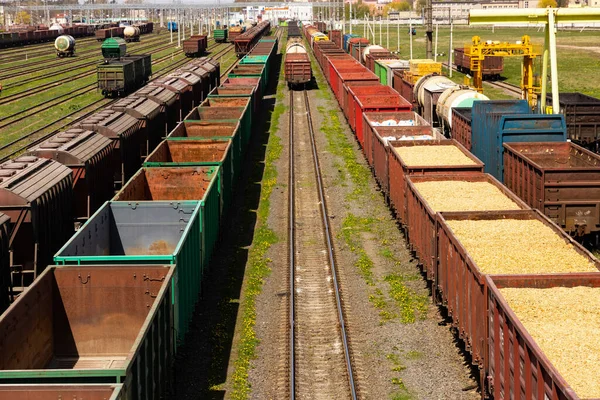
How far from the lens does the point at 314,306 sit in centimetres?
1853

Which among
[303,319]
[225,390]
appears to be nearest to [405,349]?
[303,319]

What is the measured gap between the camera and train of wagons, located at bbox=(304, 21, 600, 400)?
10.6 m

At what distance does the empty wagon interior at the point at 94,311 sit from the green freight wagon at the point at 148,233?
1.62m

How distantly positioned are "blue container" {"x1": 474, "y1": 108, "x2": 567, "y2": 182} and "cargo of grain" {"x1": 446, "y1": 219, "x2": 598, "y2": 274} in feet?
26.9

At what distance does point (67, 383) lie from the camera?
31.9 feet

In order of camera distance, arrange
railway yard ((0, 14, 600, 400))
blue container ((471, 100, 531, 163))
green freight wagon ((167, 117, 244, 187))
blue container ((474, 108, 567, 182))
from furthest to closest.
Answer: green freight wagon ((167, 117, 244, 187)) < blue container ((471, 100, 531, 163)) < blue container ((474, 108, 567, 182)) < railway yard ((0, 14, 600, 400))

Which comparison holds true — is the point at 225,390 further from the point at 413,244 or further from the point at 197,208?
the point at 413,244

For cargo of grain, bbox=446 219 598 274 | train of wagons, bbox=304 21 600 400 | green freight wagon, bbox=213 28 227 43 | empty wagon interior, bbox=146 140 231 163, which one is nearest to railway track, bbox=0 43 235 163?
empty wagon interior, bbox=146 140 231 163

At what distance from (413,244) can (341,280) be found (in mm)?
2197

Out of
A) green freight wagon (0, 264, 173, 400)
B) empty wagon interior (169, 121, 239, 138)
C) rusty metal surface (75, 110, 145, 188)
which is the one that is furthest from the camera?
empty wagon interior (169, 121, 239, 138)

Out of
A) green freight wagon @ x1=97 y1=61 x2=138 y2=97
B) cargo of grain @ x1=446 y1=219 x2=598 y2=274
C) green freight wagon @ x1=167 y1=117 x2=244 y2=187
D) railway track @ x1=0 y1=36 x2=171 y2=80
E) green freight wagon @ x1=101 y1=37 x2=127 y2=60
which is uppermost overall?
green freight wagon @ x1=101 y1=37 x2=127 y2=60

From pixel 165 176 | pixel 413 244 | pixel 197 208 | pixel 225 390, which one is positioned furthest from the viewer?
pixel 165 176

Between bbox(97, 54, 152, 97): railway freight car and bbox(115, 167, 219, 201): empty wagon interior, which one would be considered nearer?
Result: bbox(115, 167, 219, 201): empty wagon interior

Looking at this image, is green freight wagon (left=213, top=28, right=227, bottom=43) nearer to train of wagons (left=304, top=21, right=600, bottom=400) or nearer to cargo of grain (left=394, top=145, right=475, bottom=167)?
train of wagons (left=304, top=21, right=600, bottom=400)
